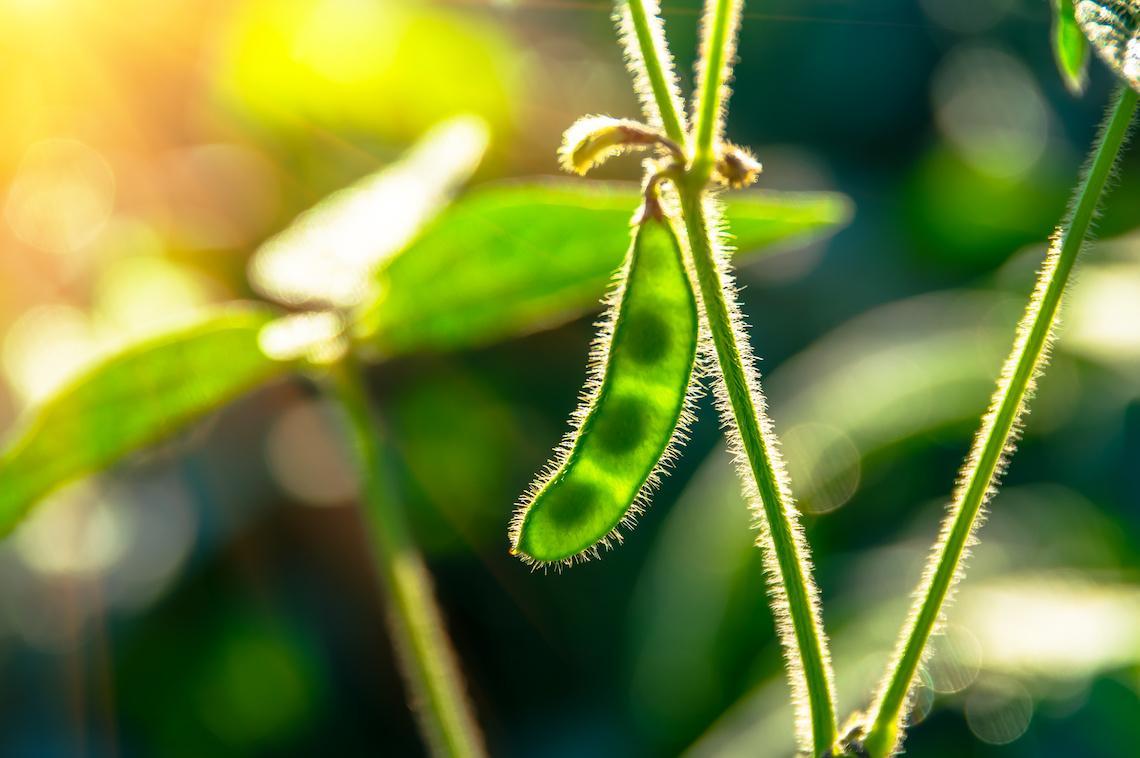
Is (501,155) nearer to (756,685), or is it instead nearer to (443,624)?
(443,624)

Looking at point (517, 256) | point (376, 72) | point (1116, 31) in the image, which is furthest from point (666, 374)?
point (376, 72)

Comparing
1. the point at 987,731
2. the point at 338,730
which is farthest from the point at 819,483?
the point at 338,730

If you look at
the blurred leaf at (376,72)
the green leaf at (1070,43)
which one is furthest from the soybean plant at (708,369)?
the blurred leaf at (376,72)

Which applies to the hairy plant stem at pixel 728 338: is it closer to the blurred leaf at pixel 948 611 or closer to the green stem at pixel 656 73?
the green stem at pixel 656 73

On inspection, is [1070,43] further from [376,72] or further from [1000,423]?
[376,72]

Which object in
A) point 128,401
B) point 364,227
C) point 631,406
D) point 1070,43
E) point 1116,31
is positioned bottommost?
point 631,406

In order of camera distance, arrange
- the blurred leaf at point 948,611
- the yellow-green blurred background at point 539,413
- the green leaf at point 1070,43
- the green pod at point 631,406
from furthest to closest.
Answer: the yellow-green blurred background at point 539,413, the blurred leaf at point 948,611, the green leaf at point 1070,43, the green pod at point 631,406
